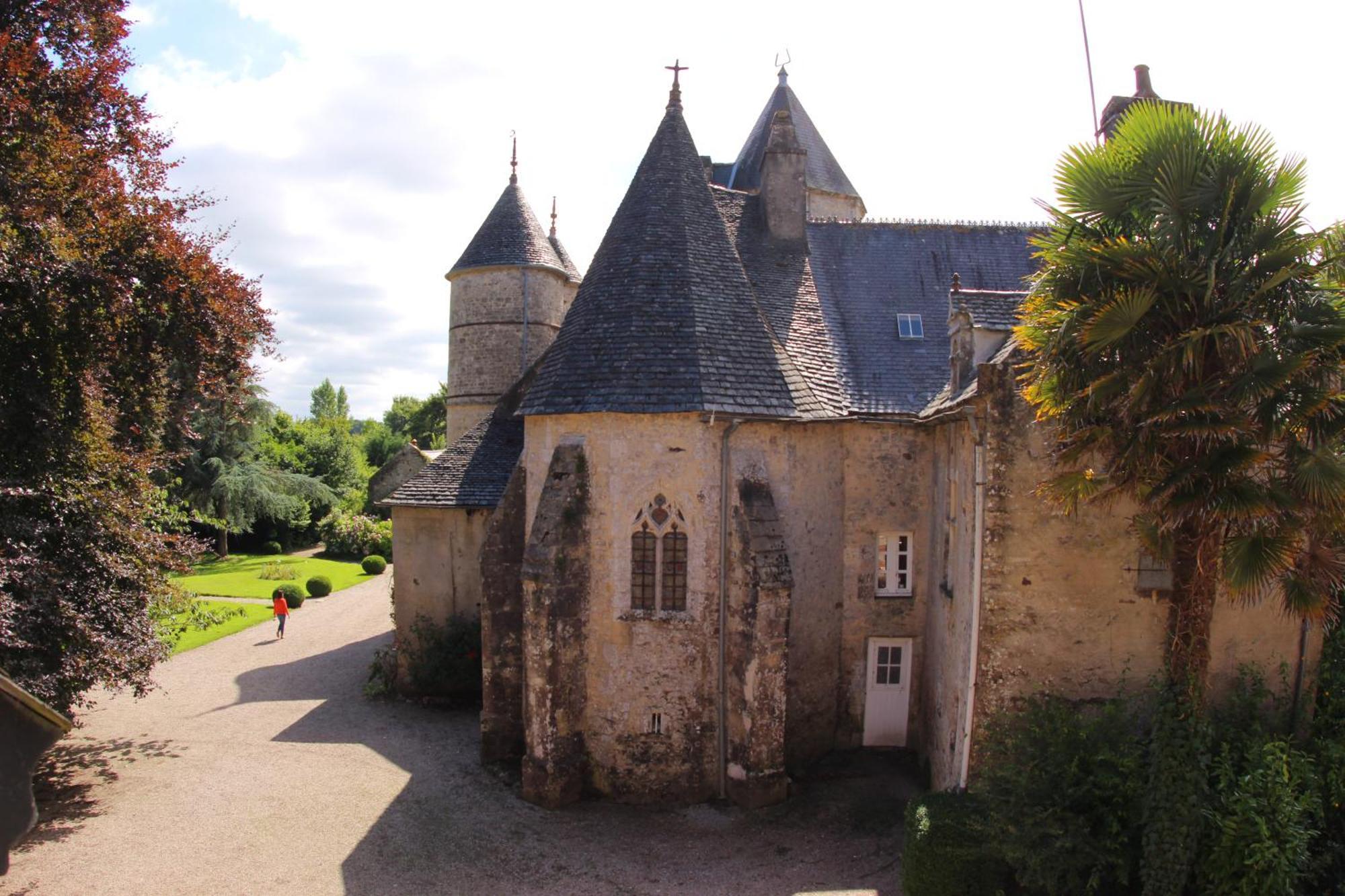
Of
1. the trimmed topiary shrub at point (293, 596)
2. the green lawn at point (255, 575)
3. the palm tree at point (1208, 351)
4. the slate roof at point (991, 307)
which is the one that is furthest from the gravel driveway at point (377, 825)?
the green lawn at point (255, 575)

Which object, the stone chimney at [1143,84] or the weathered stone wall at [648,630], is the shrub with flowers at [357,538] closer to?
the weathered stone wall at [648,630]

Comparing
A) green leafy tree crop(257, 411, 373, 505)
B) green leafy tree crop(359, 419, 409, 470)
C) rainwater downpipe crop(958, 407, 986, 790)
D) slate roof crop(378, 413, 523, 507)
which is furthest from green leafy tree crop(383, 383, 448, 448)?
rainwater downpipe crop(958, 407, 986, 790)

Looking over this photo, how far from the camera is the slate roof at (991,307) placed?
45.1 ft

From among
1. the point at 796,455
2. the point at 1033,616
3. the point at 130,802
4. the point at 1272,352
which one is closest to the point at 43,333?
the point at 130,802

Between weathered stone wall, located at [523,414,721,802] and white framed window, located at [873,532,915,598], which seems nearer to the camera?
weathered stone wall, located at [523,414,721,802]

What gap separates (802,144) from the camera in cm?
2555

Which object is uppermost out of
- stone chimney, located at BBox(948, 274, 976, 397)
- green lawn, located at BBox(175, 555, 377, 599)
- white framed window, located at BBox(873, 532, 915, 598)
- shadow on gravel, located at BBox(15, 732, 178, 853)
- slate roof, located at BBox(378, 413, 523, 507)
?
stone chimney, located at BBox(948, 274, 976, 397)

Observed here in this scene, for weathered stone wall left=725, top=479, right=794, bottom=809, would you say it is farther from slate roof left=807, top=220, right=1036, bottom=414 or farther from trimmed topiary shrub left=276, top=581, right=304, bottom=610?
trimmed topiary shrub left=276, top=581, right=304, bottom=610

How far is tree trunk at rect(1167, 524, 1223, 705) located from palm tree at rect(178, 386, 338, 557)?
41199 mm

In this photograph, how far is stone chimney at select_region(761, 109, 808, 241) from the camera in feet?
62.8

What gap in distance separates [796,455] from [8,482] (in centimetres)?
1260

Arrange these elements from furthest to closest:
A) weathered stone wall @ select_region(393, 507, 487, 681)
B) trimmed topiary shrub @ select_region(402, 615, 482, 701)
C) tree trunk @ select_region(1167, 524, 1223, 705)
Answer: weathered stone wall @ select_region(393, 507, 487, 681), trimmed topiary shrub @ select_region(402, 615, 482, 701), tree trunk @ select_region(1167, 524, 1223, 705)

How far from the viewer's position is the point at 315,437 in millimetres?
54406

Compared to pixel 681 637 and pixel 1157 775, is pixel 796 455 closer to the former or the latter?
pixel 681 637
